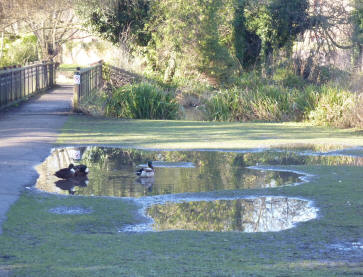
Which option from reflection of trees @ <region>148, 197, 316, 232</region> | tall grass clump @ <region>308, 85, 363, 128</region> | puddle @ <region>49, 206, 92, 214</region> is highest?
tall grass clump @ <region>308, 85, 363, 128</region>

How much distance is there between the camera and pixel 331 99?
2241 centimetres

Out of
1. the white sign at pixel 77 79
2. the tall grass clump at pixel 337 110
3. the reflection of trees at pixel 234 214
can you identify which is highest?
the white sign at pixel 77 79

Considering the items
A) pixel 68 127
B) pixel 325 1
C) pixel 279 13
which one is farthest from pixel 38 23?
pixel 68 127

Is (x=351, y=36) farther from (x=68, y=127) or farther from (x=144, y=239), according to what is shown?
(x=144, y=239)

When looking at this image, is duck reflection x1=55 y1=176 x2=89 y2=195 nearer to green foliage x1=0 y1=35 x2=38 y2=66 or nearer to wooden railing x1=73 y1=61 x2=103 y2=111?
wooden railing x1=73 y1=61 x2=103 y2=111

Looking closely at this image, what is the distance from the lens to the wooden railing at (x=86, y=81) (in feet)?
76.4

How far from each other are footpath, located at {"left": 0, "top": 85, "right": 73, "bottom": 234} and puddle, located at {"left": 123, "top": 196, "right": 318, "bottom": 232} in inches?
80.0

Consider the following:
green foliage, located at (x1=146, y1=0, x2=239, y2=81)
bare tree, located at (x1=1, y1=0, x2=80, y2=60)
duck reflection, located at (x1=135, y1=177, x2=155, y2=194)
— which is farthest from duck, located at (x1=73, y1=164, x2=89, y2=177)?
green foliage, located at (x1=146, y1=0, x2=239, y2=81)

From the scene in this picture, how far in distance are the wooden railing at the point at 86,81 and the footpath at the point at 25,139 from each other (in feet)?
2.30

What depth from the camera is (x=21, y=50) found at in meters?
44.2

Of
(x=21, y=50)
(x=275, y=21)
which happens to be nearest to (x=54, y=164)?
(x=275, y=21)

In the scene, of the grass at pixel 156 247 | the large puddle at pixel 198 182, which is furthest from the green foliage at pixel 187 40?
the grass at pixel 156 247

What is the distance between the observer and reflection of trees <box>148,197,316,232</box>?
8289mm

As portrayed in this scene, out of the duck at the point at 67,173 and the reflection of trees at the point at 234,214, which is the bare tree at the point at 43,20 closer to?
the duck at the point at 67,173
